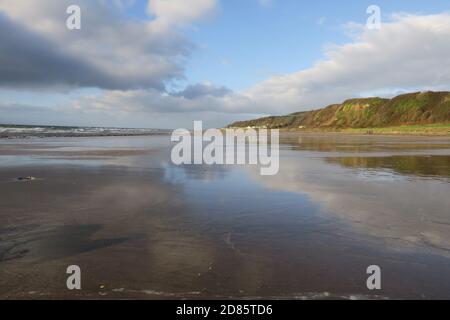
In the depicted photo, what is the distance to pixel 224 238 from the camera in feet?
22.0

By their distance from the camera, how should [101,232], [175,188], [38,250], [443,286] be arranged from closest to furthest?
[443,286] < [38,250] < [101,232] < [175,188]

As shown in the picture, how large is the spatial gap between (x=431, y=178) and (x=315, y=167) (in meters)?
5.42

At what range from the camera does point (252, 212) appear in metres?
8.74

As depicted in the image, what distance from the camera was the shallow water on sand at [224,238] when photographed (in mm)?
4781

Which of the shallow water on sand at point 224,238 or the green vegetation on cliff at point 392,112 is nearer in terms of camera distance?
the shallow water on sand at point 224,238

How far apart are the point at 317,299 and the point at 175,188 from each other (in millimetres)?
7958

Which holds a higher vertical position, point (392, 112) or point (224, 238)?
point (392, 112)

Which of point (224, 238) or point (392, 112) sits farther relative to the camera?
point (392, 112)

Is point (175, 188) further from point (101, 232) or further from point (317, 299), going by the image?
point (317, 299)

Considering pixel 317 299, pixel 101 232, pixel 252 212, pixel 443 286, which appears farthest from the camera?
pixel 252 212

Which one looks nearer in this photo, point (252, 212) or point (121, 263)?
point (121, 263)

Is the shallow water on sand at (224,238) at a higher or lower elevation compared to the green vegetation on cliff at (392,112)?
lower
